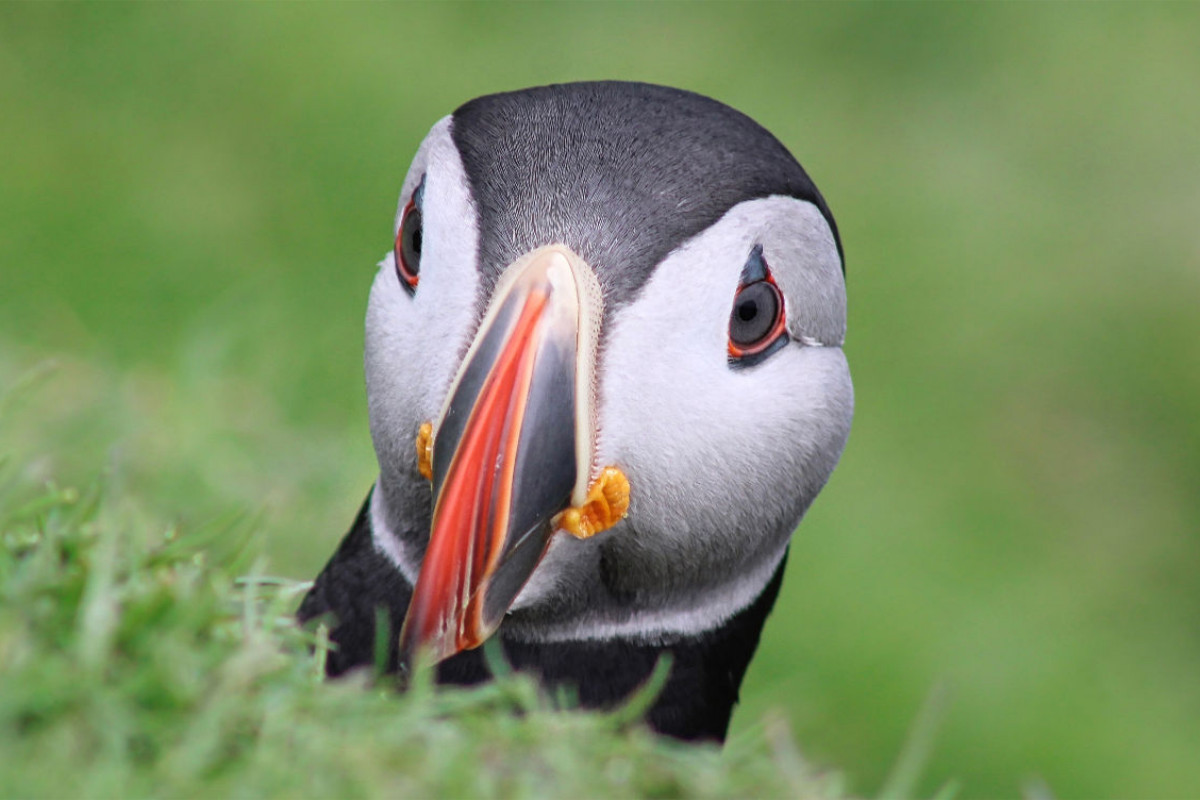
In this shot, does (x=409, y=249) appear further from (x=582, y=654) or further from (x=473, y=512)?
(x=582, y=654)

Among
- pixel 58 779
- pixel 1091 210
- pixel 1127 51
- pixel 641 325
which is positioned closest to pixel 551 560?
pixel 641 325

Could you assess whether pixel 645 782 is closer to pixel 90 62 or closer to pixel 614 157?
pixel 614 157

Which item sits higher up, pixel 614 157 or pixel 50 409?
pixel 614 157

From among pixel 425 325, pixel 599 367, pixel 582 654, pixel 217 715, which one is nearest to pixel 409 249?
pixel 425 325

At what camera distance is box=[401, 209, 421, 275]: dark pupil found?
9.32 feet

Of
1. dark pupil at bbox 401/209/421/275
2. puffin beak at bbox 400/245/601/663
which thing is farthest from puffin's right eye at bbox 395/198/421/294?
puffin beak at bbox 400/245/601/663

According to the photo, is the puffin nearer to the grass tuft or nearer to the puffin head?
the puffin head

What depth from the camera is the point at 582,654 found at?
290cm

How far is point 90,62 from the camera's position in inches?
332

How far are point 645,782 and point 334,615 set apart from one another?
1251 mm

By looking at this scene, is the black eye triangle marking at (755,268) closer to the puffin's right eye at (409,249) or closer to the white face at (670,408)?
the white face at (670,408)

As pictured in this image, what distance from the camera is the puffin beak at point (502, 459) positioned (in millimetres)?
2375

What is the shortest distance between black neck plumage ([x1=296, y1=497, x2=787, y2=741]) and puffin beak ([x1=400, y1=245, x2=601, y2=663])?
1.31 ft

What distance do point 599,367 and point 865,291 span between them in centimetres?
631
